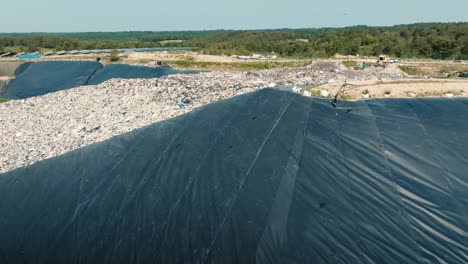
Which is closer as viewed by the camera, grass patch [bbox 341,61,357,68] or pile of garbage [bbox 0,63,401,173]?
pile of garbage [bbox 0,63,401,173]

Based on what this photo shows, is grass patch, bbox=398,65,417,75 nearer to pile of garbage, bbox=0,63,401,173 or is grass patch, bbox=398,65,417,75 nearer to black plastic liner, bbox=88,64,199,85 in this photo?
pile of garbage, bbox=0,63,401,173

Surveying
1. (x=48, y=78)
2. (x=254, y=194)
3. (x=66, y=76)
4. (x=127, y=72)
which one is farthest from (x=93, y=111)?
(x=48, y=78)

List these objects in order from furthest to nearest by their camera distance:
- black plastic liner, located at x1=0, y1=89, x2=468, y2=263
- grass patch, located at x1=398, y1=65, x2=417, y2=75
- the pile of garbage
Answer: grass patch, located at x1=398, y1=65, x2=417, y2=75, the pile of garbage, black plastic liner, located at x1=0, y1=89, x2=468, y2=263

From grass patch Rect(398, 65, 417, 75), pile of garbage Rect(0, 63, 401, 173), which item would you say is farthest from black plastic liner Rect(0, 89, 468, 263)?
grass patch Rect(398, 65, 417, 75)

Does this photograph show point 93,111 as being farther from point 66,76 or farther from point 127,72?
point 66,76

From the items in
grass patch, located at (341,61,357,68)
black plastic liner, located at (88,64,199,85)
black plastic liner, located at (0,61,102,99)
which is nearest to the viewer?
black plastic liner, located at (88,64,199,85)

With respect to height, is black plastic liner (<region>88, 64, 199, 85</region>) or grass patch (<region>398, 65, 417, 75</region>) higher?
grass patch (<region>398, 65, 417, 75</region>)
